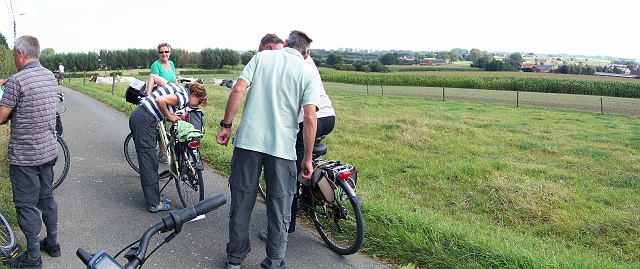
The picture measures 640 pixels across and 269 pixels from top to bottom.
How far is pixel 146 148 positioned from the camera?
19.5ft

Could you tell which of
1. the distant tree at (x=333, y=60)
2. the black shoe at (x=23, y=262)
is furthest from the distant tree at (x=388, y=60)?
the black shoe at (x=23, y=262)

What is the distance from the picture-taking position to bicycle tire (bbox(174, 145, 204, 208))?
574cm

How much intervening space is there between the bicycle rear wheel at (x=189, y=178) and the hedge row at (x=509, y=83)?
161 feet

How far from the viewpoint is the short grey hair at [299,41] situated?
4.24 metres

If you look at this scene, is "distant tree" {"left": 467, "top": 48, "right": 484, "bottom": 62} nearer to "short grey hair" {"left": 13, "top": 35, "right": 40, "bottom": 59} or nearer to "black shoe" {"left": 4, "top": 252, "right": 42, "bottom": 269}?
"short grey hair" {"left": 13, "top": 35, "right": 40, "bottom": 59}

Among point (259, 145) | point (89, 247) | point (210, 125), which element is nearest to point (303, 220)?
point (259, 145)

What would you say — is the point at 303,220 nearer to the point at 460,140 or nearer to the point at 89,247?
the point at 89,247

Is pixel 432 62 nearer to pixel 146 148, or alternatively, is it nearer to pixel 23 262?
pixel 146 148

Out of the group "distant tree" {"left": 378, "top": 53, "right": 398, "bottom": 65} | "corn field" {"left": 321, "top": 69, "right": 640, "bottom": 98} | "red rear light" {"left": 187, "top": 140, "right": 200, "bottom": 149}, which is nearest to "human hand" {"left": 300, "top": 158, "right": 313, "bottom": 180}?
"red rear light" {"left": 187, "top": 140, "right": 200, "bottom": 149}

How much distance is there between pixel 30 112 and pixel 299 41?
2.35 metres

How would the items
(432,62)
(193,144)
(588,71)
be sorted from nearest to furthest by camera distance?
(193,144), (588,71), (432,62)

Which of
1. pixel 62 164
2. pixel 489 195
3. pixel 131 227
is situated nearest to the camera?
pixel 131 227

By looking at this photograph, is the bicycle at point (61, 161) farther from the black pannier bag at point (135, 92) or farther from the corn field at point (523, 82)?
the corn field at point (523, 82)

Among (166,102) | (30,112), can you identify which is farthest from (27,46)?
(166,102)
